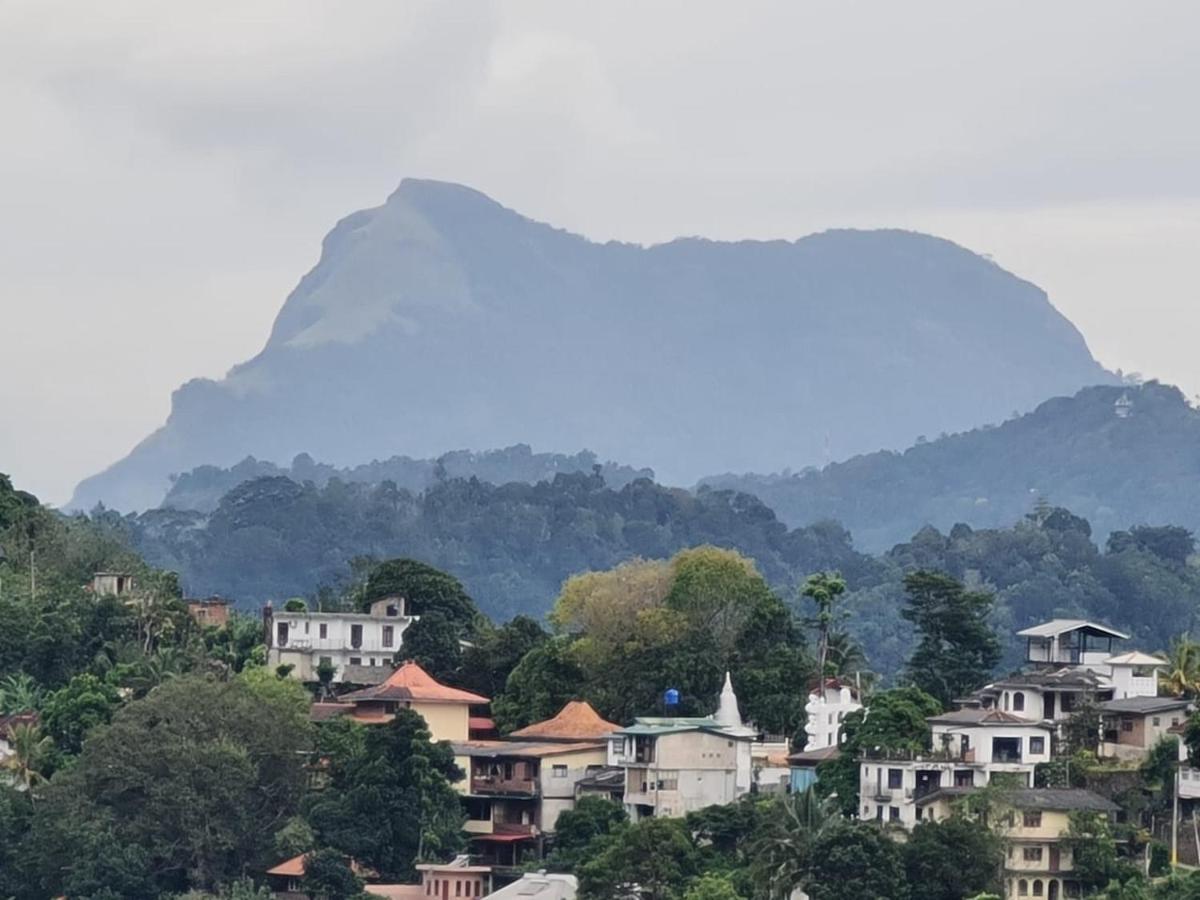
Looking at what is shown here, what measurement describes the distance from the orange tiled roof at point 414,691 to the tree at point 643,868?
10.9 metres

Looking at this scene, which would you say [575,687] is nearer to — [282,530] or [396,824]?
[396,824]

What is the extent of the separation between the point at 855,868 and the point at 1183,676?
13.6 meters

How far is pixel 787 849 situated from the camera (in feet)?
184

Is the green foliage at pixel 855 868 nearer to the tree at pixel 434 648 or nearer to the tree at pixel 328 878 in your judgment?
the tree at pixel 328 878

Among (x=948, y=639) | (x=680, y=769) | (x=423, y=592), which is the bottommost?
(x=680, y=769)

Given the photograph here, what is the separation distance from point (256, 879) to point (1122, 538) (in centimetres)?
10856

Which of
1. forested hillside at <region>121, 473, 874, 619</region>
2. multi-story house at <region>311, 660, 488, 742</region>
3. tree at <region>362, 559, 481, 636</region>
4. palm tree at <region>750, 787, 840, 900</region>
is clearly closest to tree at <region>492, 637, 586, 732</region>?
multi-story house at <region>311, 660, 488, 742</region>

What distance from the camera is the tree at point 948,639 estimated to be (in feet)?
234

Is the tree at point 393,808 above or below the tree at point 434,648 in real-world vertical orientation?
below

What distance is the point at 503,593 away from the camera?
188 m

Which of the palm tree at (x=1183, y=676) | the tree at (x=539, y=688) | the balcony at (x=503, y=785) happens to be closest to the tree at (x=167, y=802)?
the balcony at (x=503, y=785)

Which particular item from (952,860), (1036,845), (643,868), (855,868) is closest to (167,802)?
(643,868)

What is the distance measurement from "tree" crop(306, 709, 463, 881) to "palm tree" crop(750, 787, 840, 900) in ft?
26.1

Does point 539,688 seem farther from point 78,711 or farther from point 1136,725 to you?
point 1136,725
